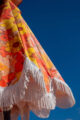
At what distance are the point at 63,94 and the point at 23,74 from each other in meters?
0.39

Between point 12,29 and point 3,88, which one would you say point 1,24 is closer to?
point 12,29

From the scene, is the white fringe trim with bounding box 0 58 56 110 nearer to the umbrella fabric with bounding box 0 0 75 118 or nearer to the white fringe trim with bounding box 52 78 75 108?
the umbrella fabric with bounding box 0 0 75 118

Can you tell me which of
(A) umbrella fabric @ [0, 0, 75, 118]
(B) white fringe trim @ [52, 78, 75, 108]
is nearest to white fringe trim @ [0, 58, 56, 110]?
(A) umbrella fabric @ [0, 0, 75, 118]

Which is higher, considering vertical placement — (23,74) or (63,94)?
(23,74)

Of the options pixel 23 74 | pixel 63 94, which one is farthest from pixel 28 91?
pixel 63 94

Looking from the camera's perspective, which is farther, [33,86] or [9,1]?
[9,1]

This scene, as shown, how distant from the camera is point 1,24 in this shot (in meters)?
1.67

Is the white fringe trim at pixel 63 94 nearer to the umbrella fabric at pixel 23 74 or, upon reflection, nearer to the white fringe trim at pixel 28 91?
the umbrella fabric at pixel 23 74

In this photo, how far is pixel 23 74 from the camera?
1303 millimetres

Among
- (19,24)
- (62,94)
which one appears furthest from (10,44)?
(62,94)

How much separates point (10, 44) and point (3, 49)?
0.21 feet

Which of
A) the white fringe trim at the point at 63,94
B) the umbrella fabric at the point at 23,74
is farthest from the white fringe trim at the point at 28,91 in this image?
the white fringe trim at the point at 63,94

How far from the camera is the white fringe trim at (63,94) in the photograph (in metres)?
1.48

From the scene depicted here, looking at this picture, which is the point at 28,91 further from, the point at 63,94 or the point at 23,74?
the point at 63,94
